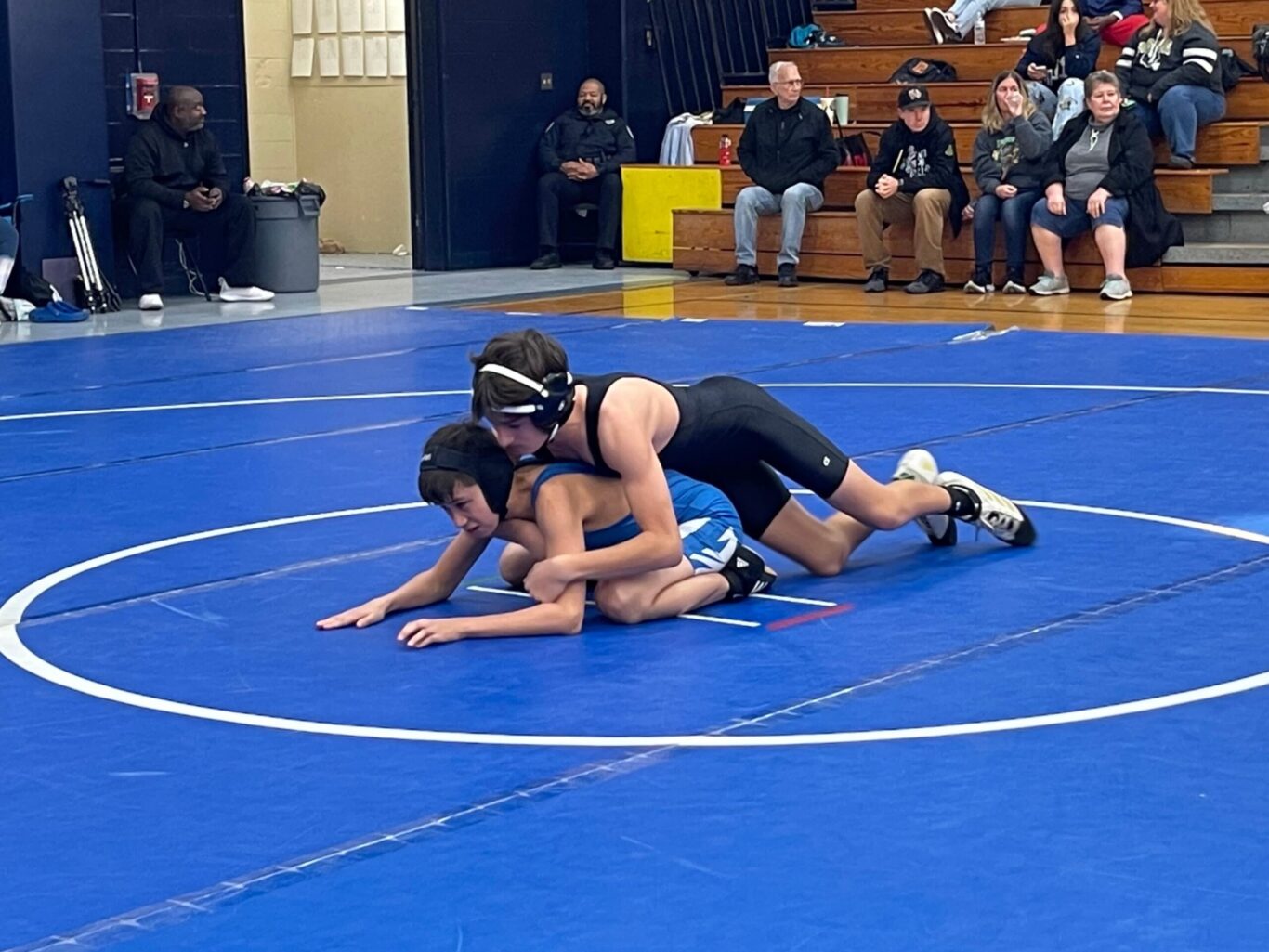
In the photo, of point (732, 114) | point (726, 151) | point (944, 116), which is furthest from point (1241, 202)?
point (732, 114)

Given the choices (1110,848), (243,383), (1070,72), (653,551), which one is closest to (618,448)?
(653,551)

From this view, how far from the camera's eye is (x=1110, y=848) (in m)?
3.43

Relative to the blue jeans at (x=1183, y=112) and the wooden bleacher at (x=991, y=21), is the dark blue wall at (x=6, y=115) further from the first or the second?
the wooden bleacher at (x=991, y=21)

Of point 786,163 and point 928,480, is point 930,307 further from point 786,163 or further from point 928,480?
point 928,480

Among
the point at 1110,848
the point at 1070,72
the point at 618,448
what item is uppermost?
the point at 1070,72

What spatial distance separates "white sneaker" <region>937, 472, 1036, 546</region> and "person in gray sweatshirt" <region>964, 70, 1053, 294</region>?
7.87m

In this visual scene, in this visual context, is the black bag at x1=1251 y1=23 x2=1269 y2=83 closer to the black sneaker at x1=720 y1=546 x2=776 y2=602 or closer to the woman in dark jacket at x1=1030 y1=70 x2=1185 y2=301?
the woman in dark jacket at x1=1030 y1=70 x2=1185 y2=301

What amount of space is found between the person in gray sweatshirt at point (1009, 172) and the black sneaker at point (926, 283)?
0.24 metres

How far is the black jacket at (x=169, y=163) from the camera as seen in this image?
13727mm

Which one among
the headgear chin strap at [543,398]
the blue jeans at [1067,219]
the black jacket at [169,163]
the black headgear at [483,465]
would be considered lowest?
the black headgear at [483,465]

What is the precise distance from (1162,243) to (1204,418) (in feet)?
17.6

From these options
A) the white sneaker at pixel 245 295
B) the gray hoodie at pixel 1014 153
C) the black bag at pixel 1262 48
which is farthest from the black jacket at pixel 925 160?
the white sneaker at pixel 245 295

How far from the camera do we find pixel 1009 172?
1351 cm

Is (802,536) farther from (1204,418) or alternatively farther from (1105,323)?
(1105,323)
